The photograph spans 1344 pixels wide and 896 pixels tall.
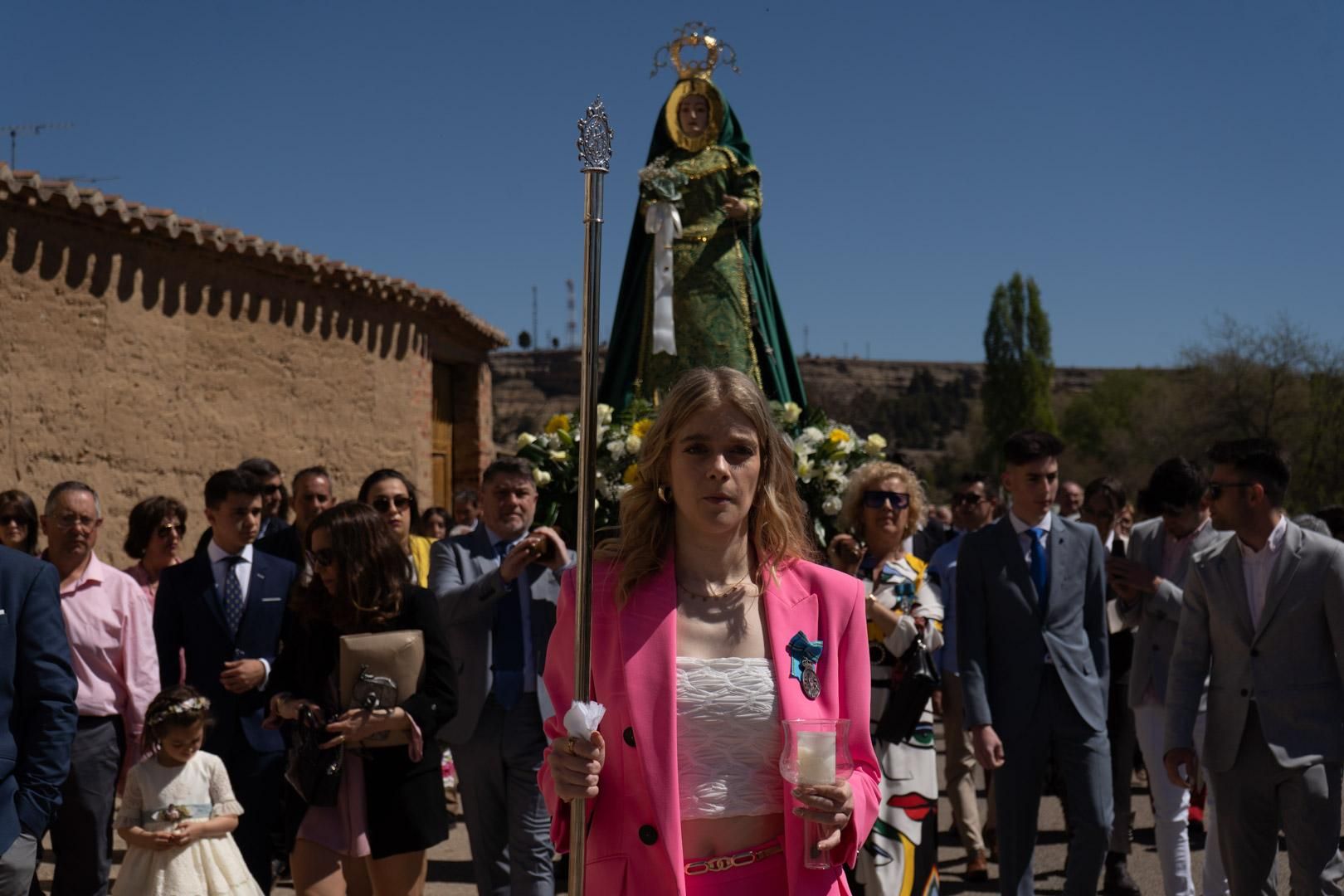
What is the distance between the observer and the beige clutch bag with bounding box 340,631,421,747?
5.03m

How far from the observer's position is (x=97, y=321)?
12.1 meters

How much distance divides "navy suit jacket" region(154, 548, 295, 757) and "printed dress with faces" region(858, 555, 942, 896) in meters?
2.53

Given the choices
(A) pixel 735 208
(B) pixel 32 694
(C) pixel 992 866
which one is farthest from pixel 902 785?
(A) pixel 735 208

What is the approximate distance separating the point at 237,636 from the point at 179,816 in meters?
0.80

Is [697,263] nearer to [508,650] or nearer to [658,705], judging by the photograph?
[508,650]

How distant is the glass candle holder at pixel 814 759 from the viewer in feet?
9.31

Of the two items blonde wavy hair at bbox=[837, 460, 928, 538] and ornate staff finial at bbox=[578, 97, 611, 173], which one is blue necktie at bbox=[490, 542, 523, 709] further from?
ornate staff finial at bbox=[578, 97, 611, 173]

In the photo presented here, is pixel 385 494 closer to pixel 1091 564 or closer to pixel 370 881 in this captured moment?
pixel 370 881

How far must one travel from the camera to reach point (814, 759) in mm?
2842

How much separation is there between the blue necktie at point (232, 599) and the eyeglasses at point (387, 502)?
1.00 m

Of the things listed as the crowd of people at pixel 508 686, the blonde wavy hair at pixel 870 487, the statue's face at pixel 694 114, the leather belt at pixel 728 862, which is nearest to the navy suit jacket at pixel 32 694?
the crowd of people at pixel 508 686

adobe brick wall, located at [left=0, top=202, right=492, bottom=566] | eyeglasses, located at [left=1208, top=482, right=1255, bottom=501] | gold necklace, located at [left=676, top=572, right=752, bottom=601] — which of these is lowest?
gold necklace, located at [left=676, top=572, right=752, bottom=601]

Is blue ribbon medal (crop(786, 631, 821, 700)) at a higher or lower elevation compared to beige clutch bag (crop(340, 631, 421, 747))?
higher

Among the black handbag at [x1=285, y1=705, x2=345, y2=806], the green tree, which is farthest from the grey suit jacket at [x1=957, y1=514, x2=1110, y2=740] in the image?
the green tree
